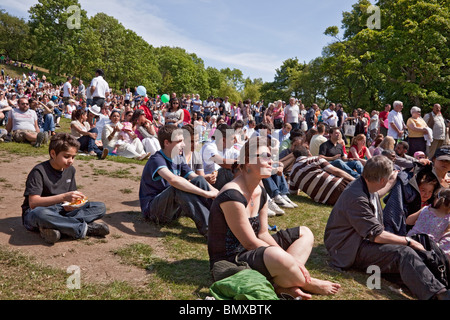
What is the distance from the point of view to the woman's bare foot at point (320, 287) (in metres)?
3.14

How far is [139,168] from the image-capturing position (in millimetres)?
8477

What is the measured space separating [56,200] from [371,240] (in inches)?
136

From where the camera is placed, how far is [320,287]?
318 centimetres

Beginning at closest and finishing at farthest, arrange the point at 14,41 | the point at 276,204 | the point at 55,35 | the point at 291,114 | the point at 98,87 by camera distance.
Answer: the point at 276,204 → the point at 98,87 → the point at 291,114 → the point at 55,35 → the point at 14,41

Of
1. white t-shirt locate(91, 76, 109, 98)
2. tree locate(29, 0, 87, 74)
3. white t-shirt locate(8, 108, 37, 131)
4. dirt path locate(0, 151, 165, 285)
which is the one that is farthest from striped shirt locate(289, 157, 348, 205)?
tree locate(29, 0, 87, 74)

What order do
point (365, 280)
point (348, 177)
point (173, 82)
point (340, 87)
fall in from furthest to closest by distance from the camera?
1. point (173, 82)
2. point (340, 87)
3. point (348, 177)
4. point (365, 280)

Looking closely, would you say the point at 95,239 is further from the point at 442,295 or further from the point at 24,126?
the point at 24,126

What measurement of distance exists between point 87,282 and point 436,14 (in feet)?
89.6

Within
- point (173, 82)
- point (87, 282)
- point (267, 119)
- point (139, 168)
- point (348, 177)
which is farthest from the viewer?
point (173, 82)

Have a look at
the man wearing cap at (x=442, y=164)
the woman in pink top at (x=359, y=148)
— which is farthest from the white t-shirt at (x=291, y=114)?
the man wearing cap at (x=442, y=164)

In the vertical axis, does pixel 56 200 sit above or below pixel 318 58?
below

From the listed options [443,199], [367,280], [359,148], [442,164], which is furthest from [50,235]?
[359,148]

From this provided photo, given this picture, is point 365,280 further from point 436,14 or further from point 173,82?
point 173,82
